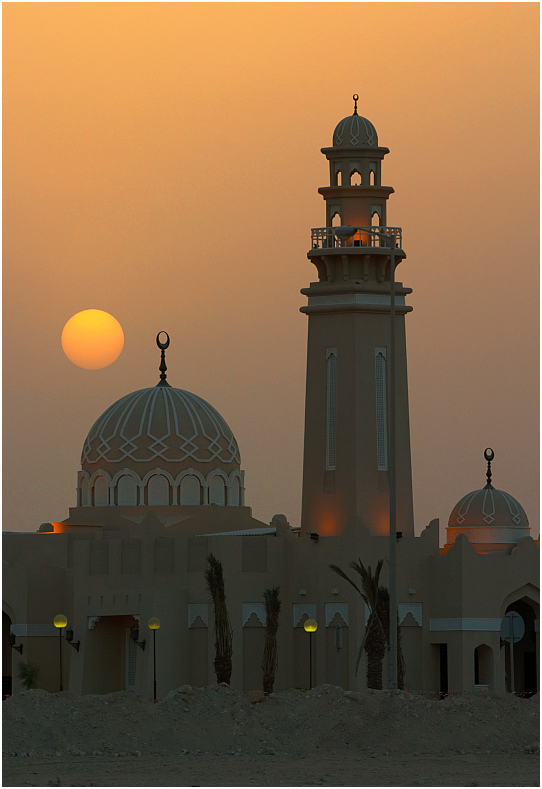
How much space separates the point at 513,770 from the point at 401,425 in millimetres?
24144

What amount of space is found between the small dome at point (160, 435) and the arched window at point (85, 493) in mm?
541

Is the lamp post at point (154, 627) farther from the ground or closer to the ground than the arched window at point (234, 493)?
closer to the ground

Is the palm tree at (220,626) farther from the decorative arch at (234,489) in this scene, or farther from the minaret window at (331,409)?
the decorative arch at (234,489)

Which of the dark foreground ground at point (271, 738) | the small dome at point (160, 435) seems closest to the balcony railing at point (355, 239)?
the small dome at point (160, 435)

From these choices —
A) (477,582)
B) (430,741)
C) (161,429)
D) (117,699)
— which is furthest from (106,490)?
(430,741)

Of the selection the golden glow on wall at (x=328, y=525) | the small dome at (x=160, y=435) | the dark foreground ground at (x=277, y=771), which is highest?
the small dome at (x=160, y=435)

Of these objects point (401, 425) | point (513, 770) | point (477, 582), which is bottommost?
point (513, 770)

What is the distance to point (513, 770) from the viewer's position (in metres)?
37.1

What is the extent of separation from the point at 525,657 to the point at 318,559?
28.2ft

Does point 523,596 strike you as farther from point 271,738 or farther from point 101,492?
point 271,738

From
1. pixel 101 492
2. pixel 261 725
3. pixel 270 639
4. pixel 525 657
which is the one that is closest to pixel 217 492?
pixel 101 492

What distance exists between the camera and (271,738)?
133 feet

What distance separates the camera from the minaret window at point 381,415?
59.7 m

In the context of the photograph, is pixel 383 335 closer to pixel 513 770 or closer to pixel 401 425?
pixel 401 425
